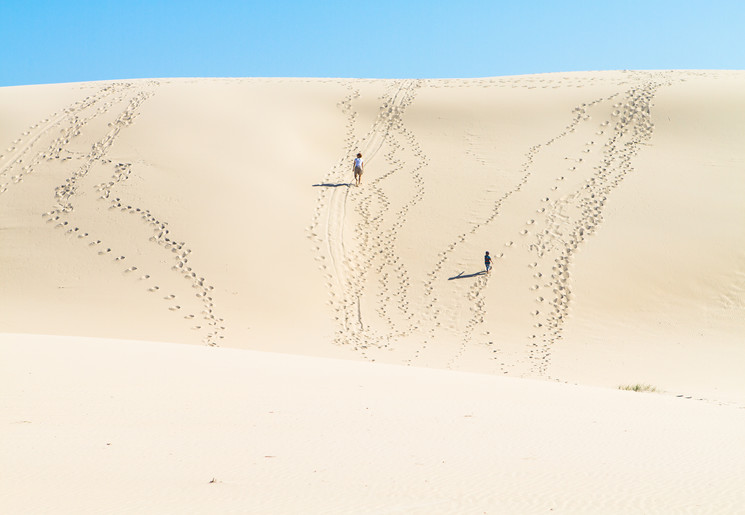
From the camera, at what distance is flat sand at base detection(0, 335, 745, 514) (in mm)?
4672

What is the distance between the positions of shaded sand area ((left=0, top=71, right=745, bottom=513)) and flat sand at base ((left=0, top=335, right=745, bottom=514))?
0.04 m

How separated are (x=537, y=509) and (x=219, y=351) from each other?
774 centimetres

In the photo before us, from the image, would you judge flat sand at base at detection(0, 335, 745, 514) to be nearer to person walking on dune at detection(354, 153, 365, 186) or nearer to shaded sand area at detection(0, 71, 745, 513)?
shaded sand area at detection(0, 71, 745, 513)

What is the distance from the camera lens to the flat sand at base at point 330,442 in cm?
467

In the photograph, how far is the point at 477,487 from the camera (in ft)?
16.5

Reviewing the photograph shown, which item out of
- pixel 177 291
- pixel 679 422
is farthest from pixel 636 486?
pixel 177 291

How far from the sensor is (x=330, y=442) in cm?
621

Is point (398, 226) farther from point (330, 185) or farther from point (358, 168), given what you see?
point (330, 185)

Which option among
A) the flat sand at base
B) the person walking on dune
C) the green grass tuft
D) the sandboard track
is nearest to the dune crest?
the sandboard track

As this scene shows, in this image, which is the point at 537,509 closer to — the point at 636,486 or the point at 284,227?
the point at 636,486

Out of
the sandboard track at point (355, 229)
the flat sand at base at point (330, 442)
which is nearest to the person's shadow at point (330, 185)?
the sandboard track at point (355, 229)

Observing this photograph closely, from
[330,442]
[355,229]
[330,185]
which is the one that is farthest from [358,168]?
[330,442]

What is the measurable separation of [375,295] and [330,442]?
12.7 m

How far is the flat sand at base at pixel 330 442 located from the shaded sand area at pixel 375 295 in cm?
4
